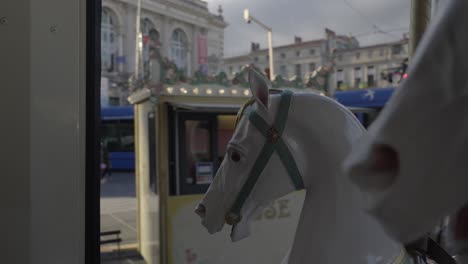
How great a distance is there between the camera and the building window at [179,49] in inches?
732

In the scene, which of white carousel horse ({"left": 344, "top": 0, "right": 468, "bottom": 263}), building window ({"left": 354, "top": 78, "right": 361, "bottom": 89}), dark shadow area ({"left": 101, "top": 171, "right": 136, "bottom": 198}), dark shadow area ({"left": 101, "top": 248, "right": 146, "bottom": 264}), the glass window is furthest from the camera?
building window ({"left": 354, "top": 78, "right": 361, "bottom": 89})

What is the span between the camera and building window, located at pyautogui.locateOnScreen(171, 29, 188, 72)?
18594 millimetres

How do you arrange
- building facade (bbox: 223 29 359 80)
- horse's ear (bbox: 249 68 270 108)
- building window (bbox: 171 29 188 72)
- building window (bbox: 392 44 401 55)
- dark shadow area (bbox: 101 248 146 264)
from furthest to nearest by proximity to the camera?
building window (bbox: 392 44 401 55) < building facade (bbox: 223 29 359 80) < building window (bbox: 171 29 188 72) < dark shadow area (bbox: 101 248 146 264) < horse's ear (bbox: 249 68 270 108)

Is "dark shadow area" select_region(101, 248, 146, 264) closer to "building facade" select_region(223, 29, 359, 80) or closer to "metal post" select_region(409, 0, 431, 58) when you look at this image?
"metal post" select_region(409, 0, 431, 58)

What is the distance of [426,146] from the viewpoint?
0.47 meters

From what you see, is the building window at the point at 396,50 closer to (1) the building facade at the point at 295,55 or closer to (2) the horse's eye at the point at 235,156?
(1) the building facade at the point at 295,55

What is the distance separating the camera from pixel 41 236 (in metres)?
1.31

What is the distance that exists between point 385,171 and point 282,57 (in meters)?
21.4

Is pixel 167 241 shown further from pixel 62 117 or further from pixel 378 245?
pixel 378 245

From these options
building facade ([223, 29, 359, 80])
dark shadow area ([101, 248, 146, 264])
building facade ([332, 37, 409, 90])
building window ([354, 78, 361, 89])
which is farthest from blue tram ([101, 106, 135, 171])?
building facade ([332, 37, 409, 90])

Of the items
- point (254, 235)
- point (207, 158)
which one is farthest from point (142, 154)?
point (254, 235)

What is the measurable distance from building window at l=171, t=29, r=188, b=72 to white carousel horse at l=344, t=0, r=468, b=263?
1833cm

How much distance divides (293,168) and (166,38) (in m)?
16.2

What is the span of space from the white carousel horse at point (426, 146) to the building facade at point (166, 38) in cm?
967
